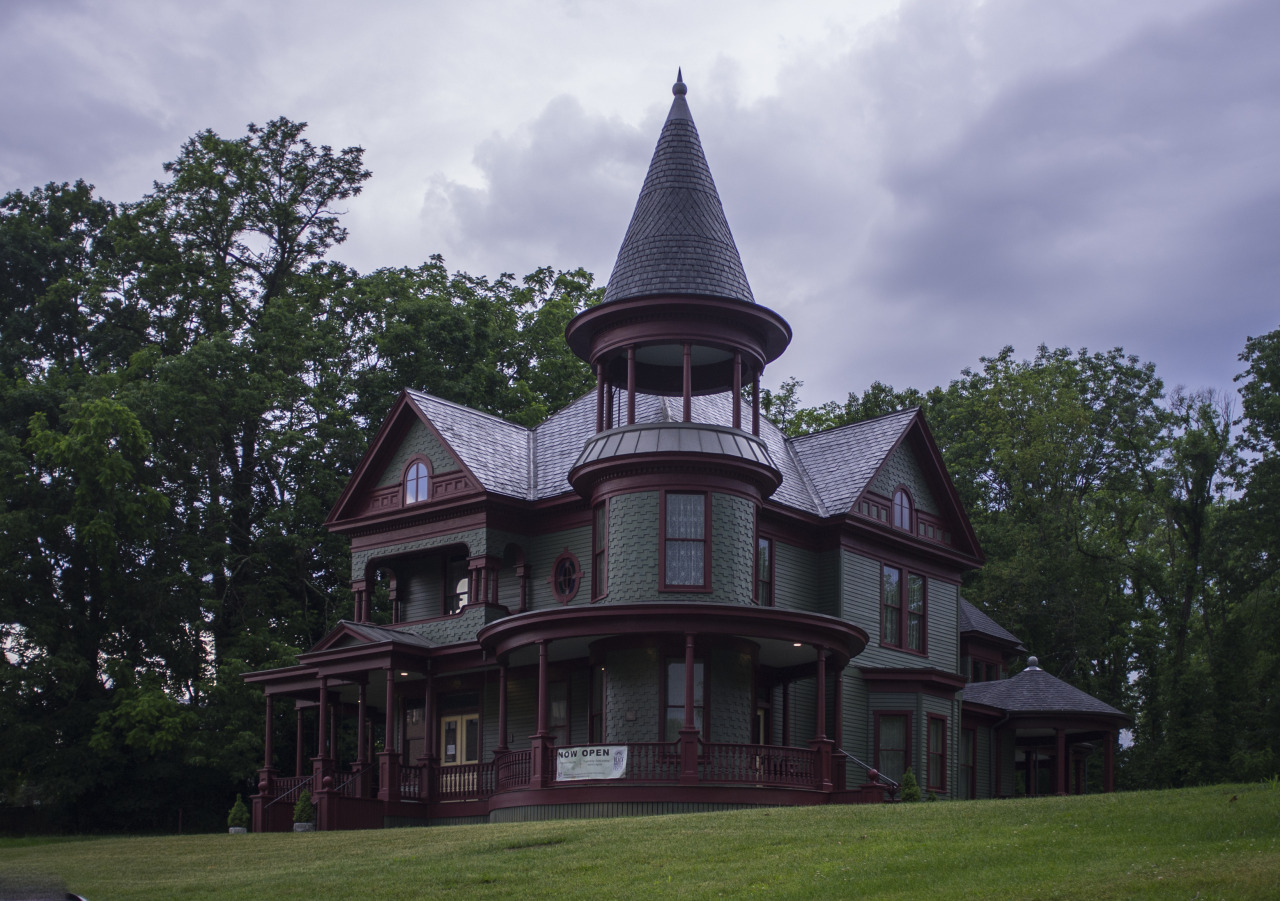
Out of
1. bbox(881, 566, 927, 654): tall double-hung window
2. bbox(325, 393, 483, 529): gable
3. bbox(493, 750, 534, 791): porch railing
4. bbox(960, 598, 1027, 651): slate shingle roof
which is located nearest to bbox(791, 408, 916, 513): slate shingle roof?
bbox(881, 566, 927, 654): tall double-hung window

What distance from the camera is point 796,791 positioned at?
2836cm

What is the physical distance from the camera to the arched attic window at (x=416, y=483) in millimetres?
34656

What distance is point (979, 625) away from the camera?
43875 mm

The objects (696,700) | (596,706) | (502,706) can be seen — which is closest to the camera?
(696,700)

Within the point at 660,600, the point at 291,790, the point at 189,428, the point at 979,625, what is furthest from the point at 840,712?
the point at 189,428

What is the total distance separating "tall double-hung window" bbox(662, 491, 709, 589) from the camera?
30.2 metres

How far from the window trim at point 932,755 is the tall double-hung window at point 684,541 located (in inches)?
326

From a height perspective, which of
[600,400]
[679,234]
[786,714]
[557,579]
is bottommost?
[786,714]

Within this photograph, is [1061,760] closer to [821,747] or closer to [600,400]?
[821,747]

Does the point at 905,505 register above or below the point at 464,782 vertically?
above

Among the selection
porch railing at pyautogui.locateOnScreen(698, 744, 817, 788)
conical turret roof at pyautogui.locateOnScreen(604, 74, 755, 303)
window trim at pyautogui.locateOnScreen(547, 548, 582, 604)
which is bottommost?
porch railing at pyautogui.locateOnScreen(698, 744, 817, 788)

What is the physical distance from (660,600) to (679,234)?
844 centimetres

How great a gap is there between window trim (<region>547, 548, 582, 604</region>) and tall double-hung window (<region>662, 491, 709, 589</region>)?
9.83 ft

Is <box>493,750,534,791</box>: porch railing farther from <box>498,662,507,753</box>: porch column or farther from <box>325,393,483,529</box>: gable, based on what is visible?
<box>325,393,483,529</box>: gable
